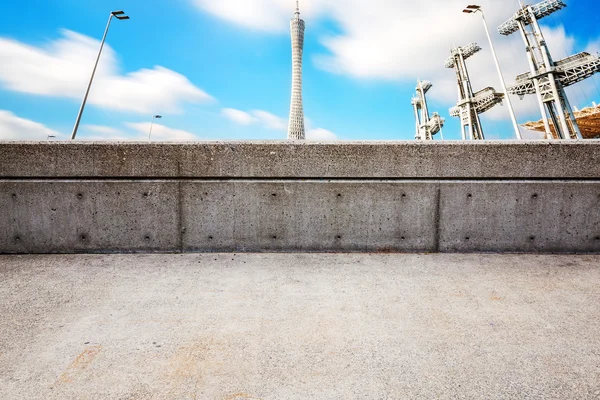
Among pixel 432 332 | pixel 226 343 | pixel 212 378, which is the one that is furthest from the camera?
pixel 432 332

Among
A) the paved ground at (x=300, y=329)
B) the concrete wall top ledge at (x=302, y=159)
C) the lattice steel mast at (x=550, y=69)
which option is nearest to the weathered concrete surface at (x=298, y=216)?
the concrete wall top ledge at (x=302, y=159)

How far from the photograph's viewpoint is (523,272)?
147 inches

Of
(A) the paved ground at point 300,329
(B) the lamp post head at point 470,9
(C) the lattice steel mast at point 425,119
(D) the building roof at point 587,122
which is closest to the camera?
(A) the paved ground at point 300,329

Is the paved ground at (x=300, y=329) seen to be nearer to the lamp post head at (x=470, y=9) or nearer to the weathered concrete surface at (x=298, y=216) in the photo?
the weathered concrete surface at (x=298, y=216)

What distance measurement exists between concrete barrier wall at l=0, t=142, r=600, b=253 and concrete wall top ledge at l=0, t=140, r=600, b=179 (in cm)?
1

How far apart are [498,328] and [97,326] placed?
9.77 feet

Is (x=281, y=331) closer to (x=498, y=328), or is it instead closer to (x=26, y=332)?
(x=498, y=328)

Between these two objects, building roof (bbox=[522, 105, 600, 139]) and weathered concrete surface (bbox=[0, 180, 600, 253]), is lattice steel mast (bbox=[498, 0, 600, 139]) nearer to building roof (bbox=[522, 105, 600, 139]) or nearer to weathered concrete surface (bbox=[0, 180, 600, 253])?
building roof (bbox=[522, 105, 600, 139])

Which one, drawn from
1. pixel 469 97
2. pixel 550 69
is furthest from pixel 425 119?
pixel 550 69

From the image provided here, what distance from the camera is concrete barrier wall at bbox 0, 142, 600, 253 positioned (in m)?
4.26

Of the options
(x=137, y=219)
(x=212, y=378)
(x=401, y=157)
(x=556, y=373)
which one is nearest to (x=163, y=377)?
(x=212, y=378)

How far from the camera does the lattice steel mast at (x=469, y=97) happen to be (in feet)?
195

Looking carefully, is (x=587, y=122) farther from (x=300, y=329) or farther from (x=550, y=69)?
(x=300, y=329)

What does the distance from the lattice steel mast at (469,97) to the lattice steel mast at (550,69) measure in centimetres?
1641
